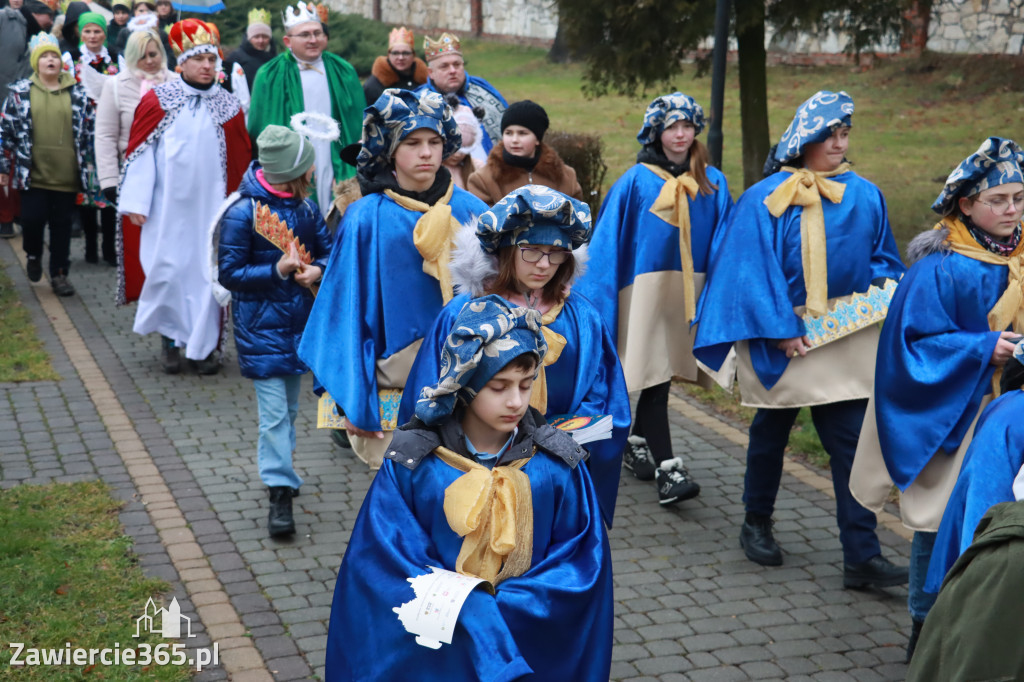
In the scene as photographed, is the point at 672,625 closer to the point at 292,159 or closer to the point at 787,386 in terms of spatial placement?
the point at 787,386

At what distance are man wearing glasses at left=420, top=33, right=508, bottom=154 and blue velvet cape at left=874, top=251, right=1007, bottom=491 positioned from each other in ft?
13.3

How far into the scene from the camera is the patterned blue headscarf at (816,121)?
5453 mm

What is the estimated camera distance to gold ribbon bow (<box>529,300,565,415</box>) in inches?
159

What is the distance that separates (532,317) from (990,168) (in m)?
2.09

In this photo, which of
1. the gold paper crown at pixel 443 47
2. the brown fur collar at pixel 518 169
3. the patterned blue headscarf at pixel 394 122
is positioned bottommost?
the brown fur collar at pixel 518 169

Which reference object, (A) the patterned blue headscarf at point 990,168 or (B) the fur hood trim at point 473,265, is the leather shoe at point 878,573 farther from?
(B) the fur hood trim at point 473,265

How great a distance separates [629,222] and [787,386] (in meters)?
1.35

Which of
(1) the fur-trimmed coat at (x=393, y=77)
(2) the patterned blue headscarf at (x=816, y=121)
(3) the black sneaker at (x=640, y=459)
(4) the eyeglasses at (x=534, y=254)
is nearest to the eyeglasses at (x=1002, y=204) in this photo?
(2) the patterned blue headscarf at (x=816, y=121)

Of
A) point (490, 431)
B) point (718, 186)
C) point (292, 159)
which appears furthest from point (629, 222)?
point (490, 431)

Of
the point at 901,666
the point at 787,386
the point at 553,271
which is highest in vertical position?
the point at 553,271

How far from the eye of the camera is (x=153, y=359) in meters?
9.13

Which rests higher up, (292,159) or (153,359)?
(292,159)

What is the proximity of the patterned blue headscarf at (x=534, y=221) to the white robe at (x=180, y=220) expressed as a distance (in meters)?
5.03

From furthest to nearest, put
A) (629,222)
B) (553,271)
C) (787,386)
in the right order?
(629,222)
(787,386)
(553,271)
